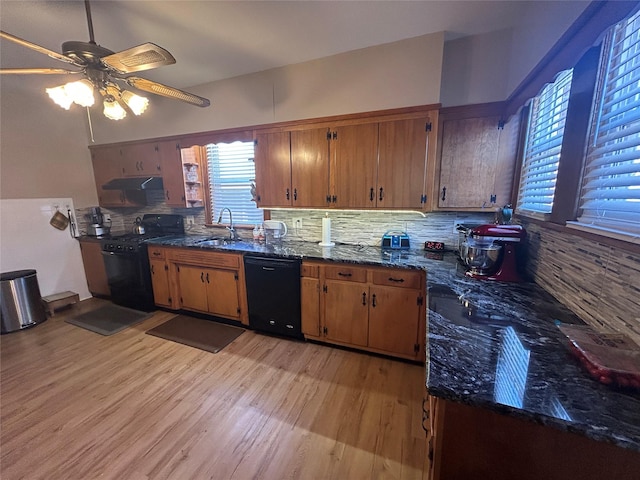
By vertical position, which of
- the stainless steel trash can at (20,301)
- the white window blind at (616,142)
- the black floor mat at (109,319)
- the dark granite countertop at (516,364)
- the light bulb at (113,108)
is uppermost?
the light bulb at (113,108)

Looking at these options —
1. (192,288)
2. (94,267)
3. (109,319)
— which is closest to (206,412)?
(192,288)

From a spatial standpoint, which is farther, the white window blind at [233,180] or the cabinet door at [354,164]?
the white window blind at [233,180]

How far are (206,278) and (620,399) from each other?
3146 millimetres

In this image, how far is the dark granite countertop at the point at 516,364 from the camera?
0.70 meters

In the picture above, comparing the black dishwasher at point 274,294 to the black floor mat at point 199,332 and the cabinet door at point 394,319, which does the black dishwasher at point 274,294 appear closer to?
the black floor mat at point 199,332

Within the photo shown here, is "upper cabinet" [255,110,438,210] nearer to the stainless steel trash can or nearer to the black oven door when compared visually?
the black oven door

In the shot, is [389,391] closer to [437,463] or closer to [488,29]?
[437,463]

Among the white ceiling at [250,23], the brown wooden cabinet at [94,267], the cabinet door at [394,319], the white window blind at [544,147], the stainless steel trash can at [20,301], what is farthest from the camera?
the brown wooden cabinet at [94,267]

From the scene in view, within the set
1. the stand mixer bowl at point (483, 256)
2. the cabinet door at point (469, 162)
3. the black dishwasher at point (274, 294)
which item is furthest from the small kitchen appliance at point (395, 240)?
the black dishwasher at point (274, 294)

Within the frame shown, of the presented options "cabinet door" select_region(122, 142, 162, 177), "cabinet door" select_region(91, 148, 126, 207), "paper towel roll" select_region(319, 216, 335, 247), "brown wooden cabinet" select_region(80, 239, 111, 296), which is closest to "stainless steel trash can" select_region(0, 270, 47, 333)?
"brown wooden cabinet" select_region(80, 239, 111, 296)

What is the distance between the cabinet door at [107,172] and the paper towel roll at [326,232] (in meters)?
3.17

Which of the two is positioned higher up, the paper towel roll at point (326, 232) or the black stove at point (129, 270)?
the paper towel roll at point (326, 232)

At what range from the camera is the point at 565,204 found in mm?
1399

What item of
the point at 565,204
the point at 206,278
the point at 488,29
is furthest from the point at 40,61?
the point at 565,204
